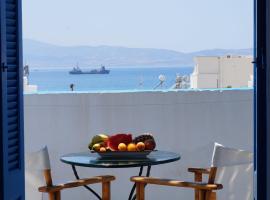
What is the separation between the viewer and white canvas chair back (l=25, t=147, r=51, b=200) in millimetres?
3291

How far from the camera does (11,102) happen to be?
2.34 meters

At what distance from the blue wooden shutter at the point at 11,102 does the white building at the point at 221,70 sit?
45.3ft

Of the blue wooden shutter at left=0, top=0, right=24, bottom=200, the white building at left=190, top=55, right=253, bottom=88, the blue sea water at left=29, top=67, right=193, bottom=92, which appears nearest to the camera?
the blue wooden shutter at left=0, top=0, right=24, bottom=200

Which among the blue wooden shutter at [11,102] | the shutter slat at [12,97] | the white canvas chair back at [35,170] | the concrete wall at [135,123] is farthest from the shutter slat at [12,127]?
the concrete wall at [135,123]

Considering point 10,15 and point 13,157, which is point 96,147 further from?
point 10,15

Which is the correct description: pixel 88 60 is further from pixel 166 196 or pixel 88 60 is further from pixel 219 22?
pixel 166 196

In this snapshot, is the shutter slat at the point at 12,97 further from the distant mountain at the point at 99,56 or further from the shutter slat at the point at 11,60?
the distant mountain at the point at 99,56

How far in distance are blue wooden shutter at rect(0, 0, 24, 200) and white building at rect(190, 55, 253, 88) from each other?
13812 mm

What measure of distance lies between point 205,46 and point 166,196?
143 ft

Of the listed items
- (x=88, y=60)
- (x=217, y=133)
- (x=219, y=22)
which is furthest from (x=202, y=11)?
(x=217, y=133)

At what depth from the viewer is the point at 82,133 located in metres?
4.43

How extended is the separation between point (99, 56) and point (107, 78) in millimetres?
2566

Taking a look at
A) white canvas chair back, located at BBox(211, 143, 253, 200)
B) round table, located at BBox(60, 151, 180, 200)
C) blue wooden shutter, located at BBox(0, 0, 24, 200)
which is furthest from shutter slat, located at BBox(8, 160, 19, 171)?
white canvas chair back, located at BBox(211, 143, 253, 200)

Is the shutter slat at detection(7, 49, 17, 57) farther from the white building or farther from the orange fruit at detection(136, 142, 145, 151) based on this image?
the white building
